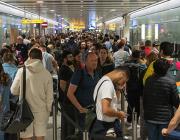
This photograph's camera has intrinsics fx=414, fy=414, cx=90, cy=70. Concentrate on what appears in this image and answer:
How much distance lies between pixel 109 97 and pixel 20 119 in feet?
5.67

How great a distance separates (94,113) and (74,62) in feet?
9.77

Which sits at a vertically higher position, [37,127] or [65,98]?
[65,98]

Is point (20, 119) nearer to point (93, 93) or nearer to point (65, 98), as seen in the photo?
point (93, 93)

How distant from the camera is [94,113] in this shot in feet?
17.4

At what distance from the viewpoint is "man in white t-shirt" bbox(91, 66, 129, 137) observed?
4.88 meters

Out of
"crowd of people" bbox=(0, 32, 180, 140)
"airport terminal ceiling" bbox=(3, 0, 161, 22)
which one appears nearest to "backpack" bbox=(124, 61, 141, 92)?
"crowd of people" bbox=(0, 32, 180, 140)

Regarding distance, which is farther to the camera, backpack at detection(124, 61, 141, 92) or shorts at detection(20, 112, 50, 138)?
backpack at detection(124, 61, 141, 92)

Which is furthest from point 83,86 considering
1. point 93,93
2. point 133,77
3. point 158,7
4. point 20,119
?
point 158,7

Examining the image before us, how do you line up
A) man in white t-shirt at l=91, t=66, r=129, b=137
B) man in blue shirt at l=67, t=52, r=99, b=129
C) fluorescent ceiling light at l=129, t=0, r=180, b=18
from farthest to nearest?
fluorescent ceiling light at l=129, t=0, r=180, b=18
man in blue shirt at l=67, t=52, r=99, b=129
man in white t-shirt at l=91, t=66, r=129, b=137

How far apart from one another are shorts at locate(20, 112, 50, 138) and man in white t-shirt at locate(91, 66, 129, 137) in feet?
4.44

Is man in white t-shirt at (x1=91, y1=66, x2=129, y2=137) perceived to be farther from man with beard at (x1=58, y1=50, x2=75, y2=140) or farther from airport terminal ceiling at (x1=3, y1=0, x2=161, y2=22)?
airport terminal ceiling at (x1=3, y1=0, x2=161, y2=22)

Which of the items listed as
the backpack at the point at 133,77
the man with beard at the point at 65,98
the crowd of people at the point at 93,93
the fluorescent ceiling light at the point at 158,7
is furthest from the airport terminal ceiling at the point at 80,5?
the crowd of people at the point at 93,93

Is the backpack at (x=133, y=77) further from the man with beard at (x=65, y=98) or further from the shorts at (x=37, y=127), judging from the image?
the shorts at (x=37, y=127)

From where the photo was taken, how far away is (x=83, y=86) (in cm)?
646
